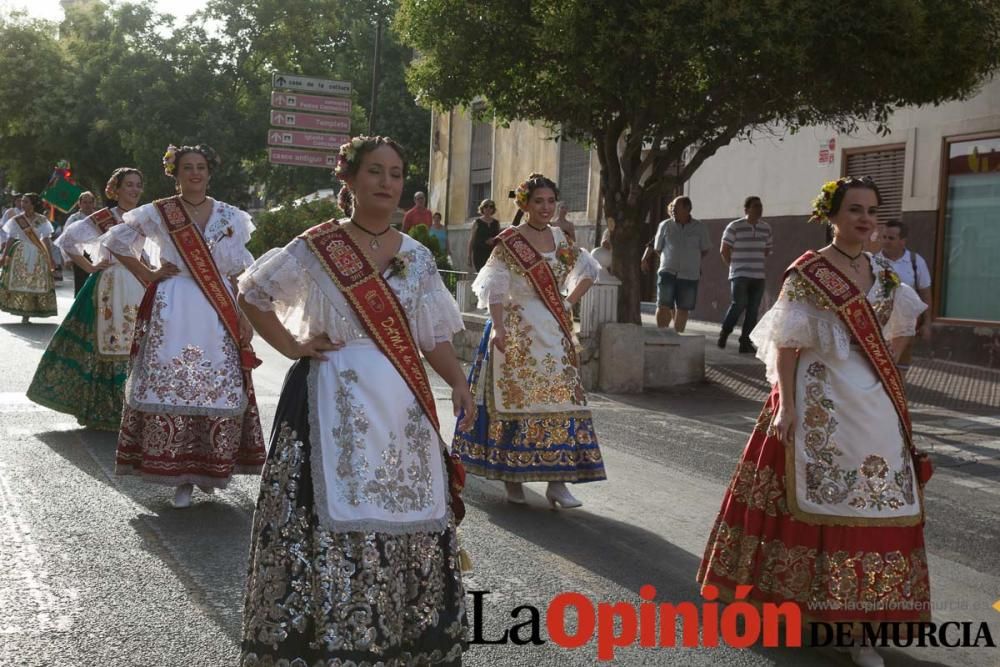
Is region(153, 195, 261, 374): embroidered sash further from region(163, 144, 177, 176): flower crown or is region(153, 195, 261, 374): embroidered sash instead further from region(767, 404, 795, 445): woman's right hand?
region(767, 404, 795, 445): woman's right hand

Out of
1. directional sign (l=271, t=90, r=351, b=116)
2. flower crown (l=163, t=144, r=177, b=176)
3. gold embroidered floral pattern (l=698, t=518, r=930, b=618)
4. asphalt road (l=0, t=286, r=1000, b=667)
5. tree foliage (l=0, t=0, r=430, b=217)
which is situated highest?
tree foliage (l=0, t=0, r=430, b=217)

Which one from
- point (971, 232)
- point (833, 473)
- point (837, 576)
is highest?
point (971, 232)

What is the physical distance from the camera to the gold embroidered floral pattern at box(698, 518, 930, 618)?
178 inches

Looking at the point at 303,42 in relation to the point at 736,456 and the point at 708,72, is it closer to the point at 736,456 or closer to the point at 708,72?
the point at 708,72

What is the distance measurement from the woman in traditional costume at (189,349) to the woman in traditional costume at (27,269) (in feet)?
38.7

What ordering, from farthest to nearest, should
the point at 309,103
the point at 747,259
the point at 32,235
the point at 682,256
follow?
1. the point at 309,103
2. the point at 32,235
3. the point at 682,256
4. the point at 747,259

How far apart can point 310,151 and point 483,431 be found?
12691 mm

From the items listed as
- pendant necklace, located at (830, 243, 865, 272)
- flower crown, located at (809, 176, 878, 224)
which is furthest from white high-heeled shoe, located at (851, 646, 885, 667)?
flower crown, located at (809, 176, 878, 224)

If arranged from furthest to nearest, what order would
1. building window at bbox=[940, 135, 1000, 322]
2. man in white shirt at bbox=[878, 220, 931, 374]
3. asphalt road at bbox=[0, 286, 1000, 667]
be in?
1. building window at bbox=[940, 135, 1000, 322]
2. man in white shirt at bbox=[878, 220, 931, 374]
3. asphalt road at bbox=[0, 286, 1000, 667]

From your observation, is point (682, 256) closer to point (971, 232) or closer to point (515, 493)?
point (971, 232)

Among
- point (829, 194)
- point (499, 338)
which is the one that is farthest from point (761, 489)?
point (499, 338)

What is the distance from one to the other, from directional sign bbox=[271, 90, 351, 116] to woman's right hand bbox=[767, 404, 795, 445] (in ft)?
50.7

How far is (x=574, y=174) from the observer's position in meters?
22.8

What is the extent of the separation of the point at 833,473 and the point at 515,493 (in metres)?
2.95
